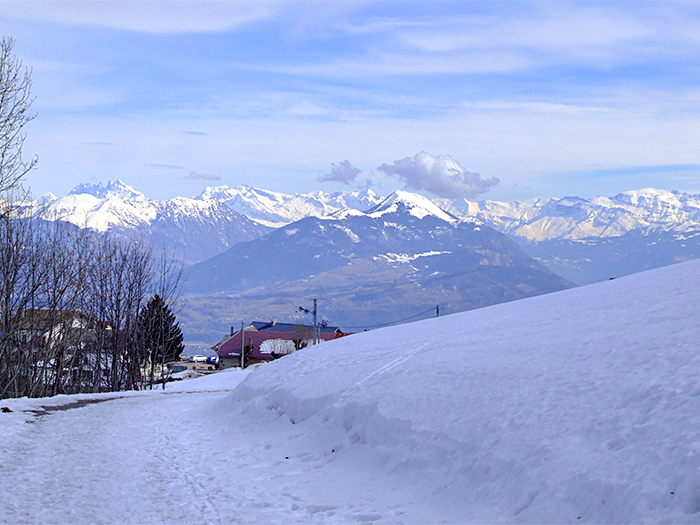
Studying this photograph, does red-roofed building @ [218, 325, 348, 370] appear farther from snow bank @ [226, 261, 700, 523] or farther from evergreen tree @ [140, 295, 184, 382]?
snow bank @ [226, 261, 700, 523]

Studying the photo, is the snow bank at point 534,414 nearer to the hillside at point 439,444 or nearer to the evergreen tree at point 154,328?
the hillside at point 439,444

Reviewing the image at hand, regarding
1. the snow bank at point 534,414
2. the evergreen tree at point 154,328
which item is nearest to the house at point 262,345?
the evergreen tree at point 154,328

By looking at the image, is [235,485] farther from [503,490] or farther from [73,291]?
[73,291]

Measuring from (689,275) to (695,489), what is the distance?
16.0 metres

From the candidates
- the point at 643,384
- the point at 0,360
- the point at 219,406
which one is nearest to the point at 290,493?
the point at 643,384

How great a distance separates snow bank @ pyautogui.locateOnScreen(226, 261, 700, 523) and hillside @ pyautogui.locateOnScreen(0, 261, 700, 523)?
0.11ft

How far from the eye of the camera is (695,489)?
7.08m

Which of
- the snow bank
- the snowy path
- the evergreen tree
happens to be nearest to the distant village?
the evergreen tree

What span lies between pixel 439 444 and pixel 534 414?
1.65 meters

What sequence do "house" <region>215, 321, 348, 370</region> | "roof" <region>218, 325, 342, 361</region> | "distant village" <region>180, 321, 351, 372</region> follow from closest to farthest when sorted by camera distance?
"distant village" <region>180, 321, 351, 372</region>
"house" <region>215, 321, 348, 370</region>
"roof" <region>218, 325, 342, 361</region>

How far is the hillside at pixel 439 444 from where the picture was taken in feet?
27.3

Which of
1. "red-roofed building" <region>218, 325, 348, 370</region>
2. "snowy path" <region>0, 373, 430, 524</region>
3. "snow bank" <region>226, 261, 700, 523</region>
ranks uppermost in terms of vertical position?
"snow bank" <region>226, 261, 700, 523</region>

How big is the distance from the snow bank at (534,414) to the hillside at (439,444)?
0.03 meters

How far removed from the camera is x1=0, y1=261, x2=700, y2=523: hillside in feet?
27.3
